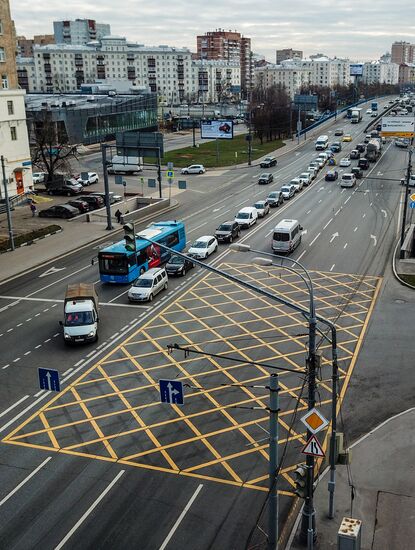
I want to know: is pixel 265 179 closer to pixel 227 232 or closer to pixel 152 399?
pixel 227 232

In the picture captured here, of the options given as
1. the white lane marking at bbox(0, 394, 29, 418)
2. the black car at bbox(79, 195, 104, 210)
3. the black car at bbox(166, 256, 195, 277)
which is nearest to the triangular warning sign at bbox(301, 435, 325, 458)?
the white lane marking at bbox(0, 394, 29, 418)

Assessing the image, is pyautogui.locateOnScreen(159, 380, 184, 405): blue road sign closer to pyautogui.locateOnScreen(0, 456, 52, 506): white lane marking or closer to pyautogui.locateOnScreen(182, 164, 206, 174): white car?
pyautogui.locateOnScreen(0, 456, 52, 506): white lane marking

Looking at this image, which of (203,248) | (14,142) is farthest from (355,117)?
(203,248)

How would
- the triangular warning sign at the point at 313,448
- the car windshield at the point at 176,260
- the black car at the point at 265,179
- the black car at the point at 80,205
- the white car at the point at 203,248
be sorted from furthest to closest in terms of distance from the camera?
the black car at the point at 265,179, the black car at the point at 80,205, the white car at the point at 203,248, the car windshield at the point at 176,260, the triangular warning sign at the point at 313,448

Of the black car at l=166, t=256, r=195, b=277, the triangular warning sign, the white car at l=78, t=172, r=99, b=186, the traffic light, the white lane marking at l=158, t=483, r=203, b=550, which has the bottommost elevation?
the white lane marking at l=158, t=483, r=203, b=550

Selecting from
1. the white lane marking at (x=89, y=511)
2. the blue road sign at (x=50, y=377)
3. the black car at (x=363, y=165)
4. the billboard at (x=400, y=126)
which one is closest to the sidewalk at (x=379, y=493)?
the white lane marking at (x=89, y=511)

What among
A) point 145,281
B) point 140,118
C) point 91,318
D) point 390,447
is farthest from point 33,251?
point 140,118

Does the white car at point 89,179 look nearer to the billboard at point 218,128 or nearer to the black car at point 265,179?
the black car at point 265,179
